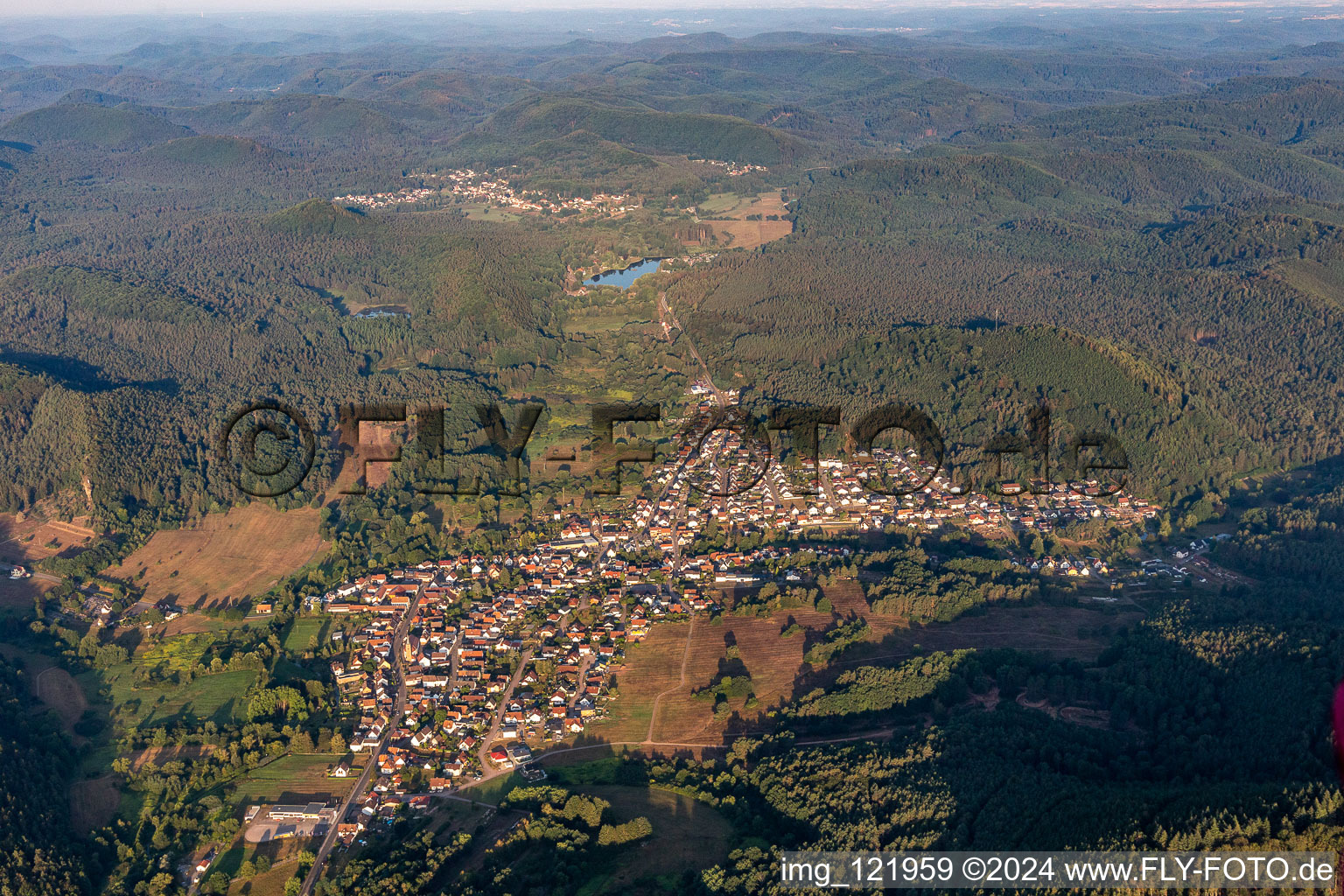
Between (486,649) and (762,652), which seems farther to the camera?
(486,649)

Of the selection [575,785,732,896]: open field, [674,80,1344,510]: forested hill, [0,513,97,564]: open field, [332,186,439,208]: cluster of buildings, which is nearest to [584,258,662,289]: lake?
[674,80,1344,510]: forested hill

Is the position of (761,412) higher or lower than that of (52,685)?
higher

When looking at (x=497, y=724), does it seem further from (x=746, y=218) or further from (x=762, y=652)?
(x=746, y=218)

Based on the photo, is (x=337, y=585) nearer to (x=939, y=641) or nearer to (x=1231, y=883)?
(x=939, y=641)

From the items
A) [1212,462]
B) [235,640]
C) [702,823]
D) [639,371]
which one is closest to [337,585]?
[235,640]

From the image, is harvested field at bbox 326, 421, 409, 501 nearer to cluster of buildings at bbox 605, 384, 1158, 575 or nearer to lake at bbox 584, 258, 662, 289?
cluster of buildings at bbox 605, 384, 1158, 575

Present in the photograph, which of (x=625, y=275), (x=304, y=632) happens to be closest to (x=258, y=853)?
(x=304, y=632)
